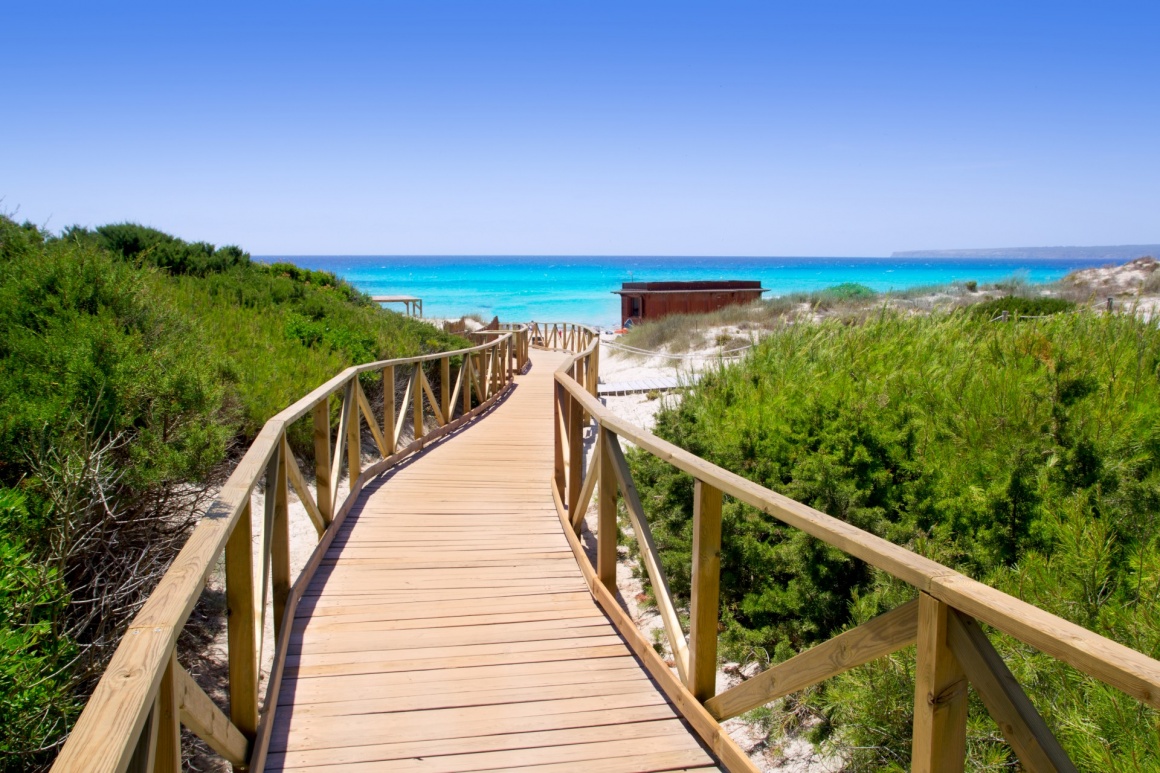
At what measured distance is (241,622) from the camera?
8.74 feet

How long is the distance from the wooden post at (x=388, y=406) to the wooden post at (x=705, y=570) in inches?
190

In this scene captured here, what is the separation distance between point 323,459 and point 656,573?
258 cm

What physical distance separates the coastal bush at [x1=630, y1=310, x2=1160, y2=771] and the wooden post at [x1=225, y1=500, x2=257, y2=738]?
224 centimetres

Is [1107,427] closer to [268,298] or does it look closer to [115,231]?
[268,298]

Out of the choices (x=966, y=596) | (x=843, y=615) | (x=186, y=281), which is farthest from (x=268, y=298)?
(x=966, y=596)

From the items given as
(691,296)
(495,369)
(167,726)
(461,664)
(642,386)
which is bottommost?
(642,386)

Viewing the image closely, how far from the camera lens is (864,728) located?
3.05 m

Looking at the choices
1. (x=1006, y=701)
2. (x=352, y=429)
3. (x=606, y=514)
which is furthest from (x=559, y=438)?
(x=1006, y=701)

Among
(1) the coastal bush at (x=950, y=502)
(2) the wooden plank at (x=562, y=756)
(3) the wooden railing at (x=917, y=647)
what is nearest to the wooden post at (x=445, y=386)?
(1) the coastal bush at (x=950, y=502)

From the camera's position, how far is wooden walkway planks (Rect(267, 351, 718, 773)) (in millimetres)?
2807

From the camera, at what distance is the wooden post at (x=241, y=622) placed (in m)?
2.63

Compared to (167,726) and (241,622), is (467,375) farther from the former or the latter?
(167,726)

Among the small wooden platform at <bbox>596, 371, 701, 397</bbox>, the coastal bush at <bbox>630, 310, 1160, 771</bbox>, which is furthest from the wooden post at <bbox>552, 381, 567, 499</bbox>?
the small wooden platform at <bbox>596, 371, 701, 397</bbox>

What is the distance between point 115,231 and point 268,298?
3.61 metres
